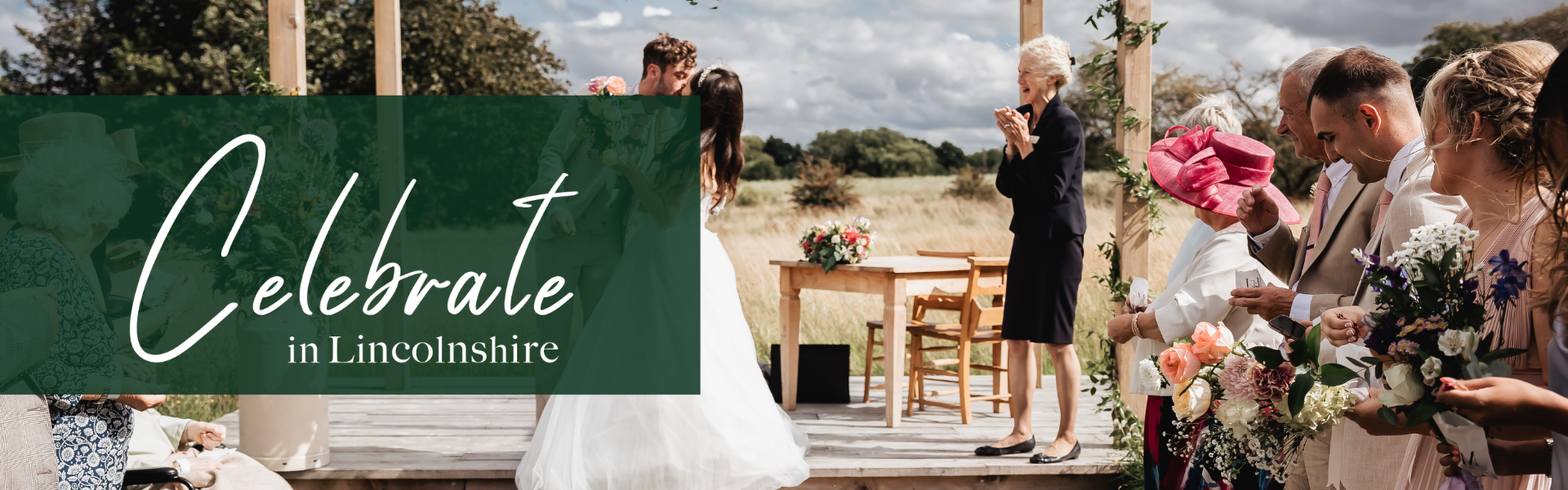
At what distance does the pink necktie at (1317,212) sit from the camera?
7.18 ft

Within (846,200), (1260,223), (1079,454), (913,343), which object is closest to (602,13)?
(846,200)

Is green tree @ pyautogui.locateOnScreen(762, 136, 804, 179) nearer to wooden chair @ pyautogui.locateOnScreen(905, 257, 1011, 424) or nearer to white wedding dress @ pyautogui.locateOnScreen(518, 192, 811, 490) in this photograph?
wooden chair @ pyautogui.locateOnScreen(905, 257, 1011, 424)

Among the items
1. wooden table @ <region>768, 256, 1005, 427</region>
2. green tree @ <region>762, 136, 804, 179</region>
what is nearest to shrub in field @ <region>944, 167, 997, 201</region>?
green tree @ <region>762, 136, 804, 179</region>

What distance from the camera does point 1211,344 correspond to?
1.83 metres

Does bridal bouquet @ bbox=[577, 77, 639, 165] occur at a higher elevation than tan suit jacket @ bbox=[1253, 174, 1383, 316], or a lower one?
higher

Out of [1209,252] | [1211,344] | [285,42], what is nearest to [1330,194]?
[1209,252]

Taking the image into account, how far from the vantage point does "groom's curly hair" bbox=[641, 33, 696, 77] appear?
3600mm

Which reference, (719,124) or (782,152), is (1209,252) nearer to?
(719,124)

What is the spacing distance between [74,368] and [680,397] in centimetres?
161

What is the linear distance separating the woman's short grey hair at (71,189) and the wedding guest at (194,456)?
913 millimetres

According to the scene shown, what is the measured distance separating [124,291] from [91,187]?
748mm

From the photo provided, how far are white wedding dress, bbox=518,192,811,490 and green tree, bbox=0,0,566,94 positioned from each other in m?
12.1

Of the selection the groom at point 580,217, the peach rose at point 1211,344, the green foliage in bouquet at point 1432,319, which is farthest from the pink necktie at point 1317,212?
the groom at point 580,217

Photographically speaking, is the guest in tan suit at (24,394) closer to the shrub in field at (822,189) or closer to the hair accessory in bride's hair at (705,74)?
the hair accessory in bride's hair at (705,74)
